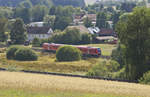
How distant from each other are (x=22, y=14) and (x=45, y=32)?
3941cm

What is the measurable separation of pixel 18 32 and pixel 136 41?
50210mm

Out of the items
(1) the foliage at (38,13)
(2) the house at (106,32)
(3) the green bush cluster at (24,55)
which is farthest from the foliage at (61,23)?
(3) the green bush cluster at (24,55)

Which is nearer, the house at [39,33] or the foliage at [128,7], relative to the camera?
the house at [39,33]

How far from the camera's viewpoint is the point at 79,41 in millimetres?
86062

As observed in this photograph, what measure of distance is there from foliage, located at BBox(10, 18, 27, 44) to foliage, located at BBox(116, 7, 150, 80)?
47.9 metres

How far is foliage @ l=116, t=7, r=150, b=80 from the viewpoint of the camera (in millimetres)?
35250

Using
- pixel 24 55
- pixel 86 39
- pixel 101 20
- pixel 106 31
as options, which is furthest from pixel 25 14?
pixel 24 55

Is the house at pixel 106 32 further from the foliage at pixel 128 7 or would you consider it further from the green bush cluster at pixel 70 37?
the foliage at pixel 128 7

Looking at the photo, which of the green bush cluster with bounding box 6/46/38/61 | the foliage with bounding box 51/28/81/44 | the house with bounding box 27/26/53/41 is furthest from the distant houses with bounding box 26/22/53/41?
the green bush cluster with bounding box 6/46/38/61

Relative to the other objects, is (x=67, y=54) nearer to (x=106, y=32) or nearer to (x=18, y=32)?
(x=18, y=32)

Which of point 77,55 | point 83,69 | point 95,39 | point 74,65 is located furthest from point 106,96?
point 95,39

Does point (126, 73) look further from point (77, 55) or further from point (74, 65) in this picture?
point (77, 55)

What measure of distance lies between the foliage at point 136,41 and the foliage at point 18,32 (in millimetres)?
47888

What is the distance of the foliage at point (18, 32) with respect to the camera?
81875 millimetres
